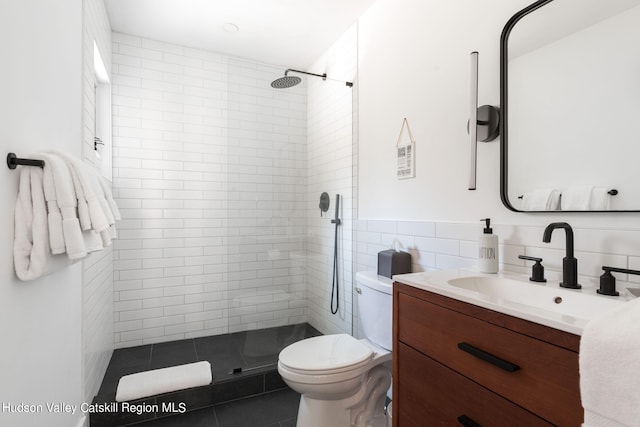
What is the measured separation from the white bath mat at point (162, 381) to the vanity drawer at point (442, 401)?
54.5 inches

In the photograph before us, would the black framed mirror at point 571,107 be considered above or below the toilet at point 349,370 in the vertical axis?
above

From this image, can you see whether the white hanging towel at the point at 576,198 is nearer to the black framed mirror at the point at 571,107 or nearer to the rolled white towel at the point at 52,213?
the black framed mirror at the point at 571,107

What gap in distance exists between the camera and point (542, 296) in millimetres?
1060

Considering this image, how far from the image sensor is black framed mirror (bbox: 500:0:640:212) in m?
1.00

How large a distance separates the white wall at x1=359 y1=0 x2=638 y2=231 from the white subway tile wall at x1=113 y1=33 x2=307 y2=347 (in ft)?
1.99

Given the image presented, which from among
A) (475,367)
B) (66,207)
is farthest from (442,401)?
(66,207)

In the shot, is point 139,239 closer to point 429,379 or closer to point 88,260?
point 88,260

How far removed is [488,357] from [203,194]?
2565mm

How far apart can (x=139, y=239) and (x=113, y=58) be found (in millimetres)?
1496

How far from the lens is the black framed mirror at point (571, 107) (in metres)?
1.00

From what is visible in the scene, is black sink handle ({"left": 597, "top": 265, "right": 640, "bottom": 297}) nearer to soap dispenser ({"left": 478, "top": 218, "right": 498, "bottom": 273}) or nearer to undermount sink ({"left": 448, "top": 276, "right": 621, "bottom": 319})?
undermount sink ({"left": 448, "top": 276, "right": 621, "bottom": 319})

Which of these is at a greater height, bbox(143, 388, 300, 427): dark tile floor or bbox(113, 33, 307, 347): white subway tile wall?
bbox(113, 33, 307, 347): white subway tile wall

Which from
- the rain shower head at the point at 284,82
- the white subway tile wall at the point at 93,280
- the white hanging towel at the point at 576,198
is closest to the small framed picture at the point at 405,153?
the white hanging towel at the point at 576,198

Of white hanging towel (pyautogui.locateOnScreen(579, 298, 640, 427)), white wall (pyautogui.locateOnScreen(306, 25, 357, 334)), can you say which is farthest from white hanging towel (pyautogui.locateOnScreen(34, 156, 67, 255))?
white wall (pyautogui.locateOnScreen(306, 25, 357, 334))
